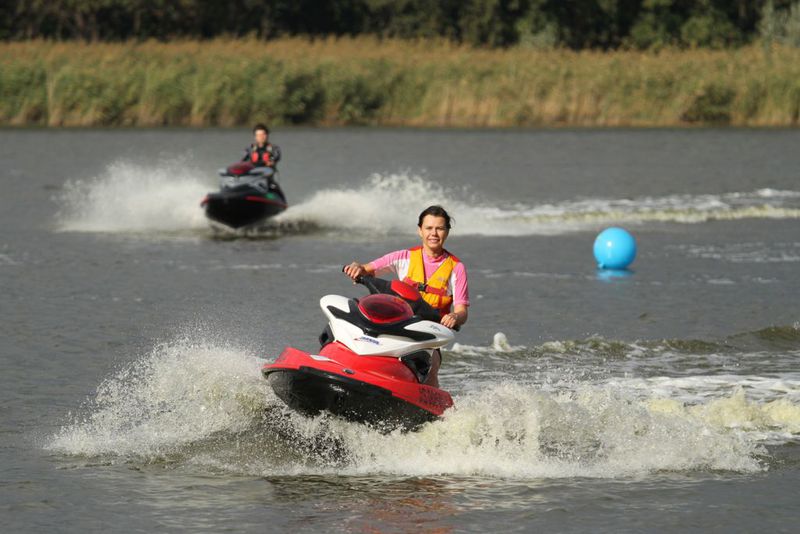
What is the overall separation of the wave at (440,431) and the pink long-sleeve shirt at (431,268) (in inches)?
24.8

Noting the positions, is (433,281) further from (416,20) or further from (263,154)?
(416,20)

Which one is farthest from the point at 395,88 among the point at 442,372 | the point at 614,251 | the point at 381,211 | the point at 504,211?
the point at 442,372

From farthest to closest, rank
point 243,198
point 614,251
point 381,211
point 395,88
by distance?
point 395,88 → point 381,211 → point 243,198 → point 614,251

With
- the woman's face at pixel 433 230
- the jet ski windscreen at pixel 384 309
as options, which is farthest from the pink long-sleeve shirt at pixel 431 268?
the jet ski windscreen at pixel 384 309

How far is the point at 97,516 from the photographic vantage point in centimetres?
793

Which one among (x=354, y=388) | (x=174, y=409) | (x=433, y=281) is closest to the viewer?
(x=354, y=388)

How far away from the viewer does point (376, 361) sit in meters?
8.80

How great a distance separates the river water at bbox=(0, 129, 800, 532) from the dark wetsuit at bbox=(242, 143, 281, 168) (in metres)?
1.16

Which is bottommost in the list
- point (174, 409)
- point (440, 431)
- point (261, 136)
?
point (174, 409)

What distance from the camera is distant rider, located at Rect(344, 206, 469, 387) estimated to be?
9.29 metres

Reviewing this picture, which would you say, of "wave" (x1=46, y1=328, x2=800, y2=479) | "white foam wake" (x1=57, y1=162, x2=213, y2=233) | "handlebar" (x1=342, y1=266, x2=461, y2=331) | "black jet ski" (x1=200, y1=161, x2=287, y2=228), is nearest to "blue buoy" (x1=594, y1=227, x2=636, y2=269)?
"black jet ski" (x1=200, y1=161, x2=287, y2=228)

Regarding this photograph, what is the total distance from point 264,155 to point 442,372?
35.4ft

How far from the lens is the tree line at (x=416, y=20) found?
197ft

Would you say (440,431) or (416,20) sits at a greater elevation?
(416,20)
